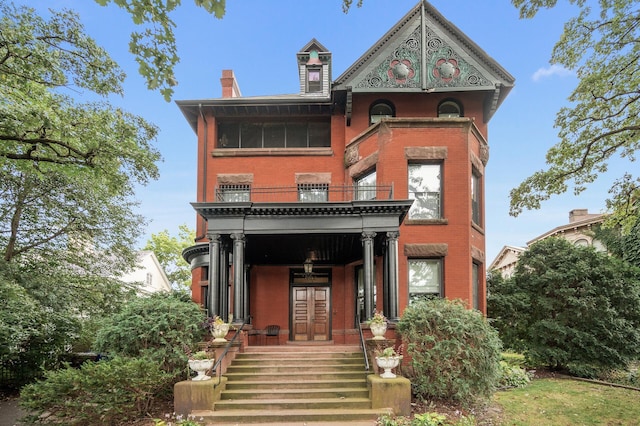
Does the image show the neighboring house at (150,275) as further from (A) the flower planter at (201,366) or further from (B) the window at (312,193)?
(A) the flower planter at (201,366)

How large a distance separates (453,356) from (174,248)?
38082mm

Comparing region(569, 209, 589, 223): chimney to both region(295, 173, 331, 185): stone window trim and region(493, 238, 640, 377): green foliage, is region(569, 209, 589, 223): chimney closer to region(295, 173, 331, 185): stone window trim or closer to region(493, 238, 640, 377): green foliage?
region(493, 238, 640, 377): green foliage

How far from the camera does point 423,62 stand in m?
15.6

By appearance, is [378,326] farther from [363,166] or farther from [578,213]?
[578,213]

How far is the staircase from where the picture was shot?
9070 mm

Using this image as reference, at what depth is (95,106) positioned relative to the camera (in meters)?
12.3

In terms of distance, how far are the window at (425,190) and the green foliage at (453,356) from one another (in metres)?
4.92

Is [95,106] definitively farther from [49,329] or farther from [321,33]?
[321,33]

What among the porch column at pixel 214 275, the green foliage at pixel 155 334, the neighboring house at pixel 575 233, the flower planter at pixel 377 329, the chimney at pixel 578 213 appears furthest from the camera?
the chimney at pixel 578 213

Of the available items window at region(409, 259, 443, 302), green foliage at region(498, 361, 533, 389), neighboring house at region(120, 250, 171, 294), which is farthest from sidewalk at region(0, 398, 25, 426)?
neighboring house at region(120, 250, 171, 294)

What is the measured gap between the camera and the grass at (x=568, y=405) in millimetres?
10070

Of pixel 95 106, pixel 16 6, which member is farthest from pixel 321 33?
pixel 16 6

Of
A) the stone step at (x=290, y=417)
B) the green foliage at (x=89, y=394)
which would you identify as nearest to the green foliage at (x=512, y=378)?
the stone step at (x=290, y=417)

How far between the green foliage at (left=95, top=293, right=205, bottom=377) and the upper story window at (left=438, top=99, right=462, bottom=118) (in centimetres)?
1137
